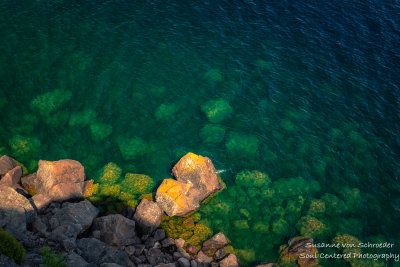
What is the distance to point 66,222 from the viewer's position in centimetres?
2894

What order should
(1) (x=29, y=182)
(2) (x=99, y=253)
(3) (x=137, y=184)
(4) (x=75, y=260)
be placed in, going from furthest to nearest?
(3) (x=137, y=184) < (1) (x=29, y=182) < (2) (x=99, y=253) < (4) (x=75, y=260)

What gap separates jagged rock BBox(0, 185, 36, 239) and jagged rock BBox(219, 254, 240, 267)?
1617 cm

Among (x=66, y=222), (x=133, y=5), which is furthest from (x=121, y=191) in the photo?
(x=133, y=5)

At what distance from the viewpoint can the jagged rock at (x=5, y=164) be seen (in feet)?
113

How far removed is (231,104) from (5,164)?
27.0 metres

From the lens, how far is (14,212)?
2748 centimetres

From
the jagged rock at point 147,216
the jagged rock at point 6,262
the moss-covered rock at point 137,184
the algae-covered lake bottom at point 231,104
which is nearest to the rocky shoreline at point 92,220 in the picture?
the jagged rock at point 147,216

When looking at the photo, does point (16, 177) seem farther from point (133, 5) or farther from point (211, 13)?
point (211, 13)

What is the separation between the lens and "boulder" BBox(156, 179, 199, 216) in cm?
3328

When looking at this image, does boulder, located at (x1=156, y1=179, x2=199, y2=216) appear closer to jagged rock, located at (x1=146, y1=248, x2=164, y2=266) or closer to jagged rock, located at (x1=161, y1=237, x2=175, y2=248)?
jagged rock, located at (x1=161, y1=237, x2=175, y2=248)

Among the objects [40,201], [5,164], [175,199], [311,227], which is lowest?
[311,227]

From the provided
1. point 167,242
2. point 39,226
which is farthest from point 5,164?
point 167,242

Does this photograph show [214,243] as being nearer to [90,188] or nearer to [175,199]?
[175,199]

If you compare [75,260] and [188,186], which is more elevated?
[75,260]
